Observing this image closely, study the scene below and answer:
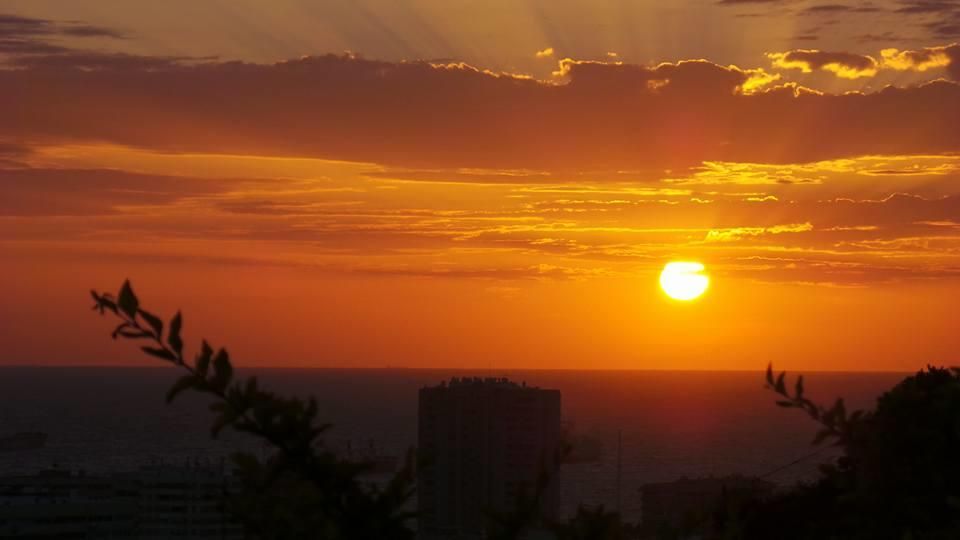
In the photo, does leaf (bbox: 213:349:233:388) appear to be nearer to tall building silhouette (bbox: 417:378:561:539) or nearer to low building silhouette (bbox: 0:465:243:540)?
low building silhouette (bbox: 0:465:243:540)

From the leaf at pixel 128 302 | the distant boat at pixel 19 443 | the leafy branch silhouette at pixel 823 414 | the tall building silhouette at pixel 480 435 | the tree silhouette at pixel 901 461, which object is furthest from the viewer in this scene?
the distant boat at pixel 19 443

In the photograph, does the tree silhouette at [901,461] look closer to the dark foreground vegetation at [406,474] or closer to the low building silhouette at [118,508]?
the dark foreground vegetation at [406,474]

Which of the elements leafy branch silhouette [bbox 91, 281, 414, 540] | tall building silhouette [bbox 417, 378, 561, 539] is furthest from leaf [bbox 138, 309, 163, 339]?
tall building silhouette [bbox 417, 378, 561, 539]

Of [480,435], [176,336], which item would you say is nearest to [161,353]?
[176,336]

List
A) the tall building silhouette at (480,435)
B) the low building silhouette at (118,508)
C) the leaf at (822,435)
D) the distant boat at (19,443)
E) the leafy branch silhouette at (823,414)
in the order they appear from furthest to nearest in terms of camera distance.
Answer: the distant boat at (19,443)
the tall building silhouette at (480,435)
the low building silhouette at (118,508)
the leaf at (822,435)
the leafy branch silhouette at (823,414)

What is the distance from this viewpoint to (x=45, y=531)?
47.6 meters

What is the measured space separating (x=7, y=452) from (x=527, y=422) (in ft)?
326

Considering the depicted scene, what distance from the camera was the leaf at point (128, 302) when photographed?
16.9 feet

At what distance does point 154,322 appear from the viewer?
5.27 m

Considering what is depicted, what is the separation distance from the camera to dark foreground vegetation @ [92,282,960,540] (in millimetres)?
5488

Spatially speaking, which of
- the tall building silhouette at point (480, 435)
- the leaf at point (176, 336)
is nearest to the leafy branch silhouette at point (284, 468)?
the leaf at point (176, 336)

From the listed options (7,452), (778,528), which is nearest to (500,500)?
(778,528)

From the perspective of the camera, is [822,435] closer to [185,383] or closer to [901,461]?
[901,461]

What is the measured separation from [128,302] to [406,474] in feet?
4.65
